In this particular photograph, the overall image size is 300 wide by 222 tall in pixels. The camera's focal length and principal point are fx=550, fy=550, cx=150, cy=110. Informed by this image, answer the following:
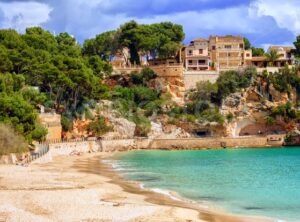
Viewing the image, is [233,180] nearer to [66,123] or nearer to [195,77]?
[66,123]

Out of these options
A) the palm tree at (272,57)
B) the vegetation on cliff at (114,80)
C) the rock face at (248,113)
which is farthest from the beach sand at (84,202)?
the palm tree at (272,57)

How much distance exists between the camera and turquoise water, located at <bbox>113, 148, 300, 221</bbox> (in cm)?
2306

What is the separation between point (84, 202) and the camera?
21.5 metres

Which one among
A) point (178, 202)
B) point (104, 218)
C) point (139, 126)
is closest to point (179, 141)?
point (139, 126)

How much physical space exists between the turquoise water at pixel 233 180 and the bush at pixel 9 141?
7.03m

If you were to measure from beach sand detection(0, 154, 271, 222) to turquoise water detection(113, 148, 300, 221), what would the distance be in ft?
5.84

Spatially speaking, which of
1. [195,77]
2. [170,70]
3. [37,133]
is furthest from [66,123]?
[195,77]

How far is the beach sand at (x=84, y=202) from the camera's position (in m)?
18.6

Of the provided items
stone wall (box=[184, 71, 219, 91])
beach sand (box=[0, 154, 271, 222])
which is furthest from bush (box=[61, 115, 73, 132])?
beach sand (box=[0, 154, 271, 222])

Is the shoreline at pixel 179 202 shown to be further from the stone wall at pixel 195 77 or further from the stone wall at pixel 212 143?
the stone wall at pixel 195 77

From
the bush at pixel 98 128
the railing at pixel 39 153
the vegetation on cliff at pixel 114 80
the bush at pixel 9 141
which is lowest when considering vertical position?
the railing at pixel 39 153

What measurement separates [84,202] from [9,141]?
14.7 m

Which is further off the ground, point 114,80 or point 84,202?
point 114,80

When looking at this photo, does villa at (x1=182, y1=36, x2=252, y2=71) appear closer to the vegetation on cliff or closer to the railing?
the vegetation on cliff
